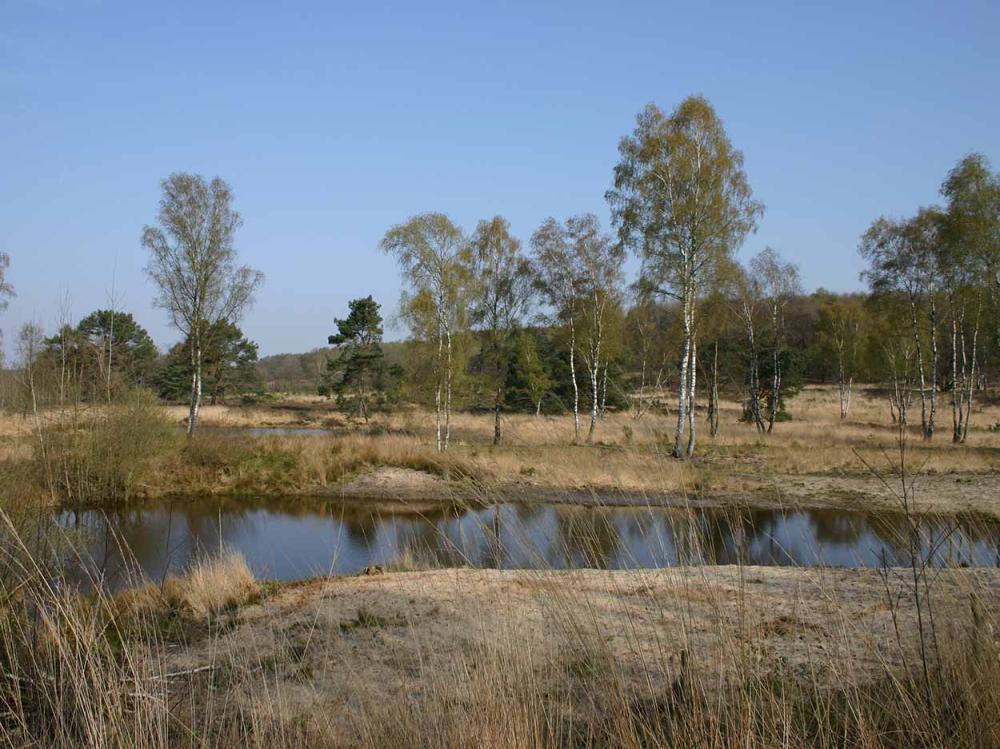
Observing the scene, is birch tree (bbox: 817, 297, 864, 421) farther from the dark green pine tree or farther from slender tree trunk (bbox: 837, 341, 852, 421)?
the dark green pine tree

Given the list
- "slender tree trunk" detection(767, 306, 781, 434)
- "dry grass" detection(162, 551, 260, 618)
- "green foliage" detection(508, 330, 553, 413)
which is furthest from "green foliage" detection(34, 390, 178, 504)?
"slender tree trunk" detection(767, 306, 781, 434)

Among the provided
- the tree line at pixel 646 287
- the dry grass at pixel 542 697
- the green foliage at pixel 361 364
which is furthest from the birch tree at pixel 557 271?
the dry grass at pixel 542 697

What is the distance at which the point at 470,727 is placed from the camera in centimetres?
267

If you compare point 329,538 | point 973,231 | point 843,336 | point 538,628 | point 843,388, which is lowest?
point 329,538

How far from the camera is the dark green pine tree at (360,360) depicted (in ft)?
137

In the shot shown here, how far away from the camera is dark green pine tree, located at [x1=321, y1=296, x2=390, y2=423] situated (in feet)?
137

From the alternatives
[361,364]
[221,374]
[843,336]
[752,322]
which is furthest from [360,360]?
[843,336]

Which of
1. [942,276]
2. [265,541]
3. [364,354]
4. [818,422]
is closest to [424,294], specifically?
[265,541]

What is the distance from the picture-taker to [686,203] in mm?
20703

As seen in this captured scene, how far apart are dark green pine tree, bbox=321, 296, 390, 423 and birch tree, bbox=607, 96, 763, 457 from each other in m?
23.5

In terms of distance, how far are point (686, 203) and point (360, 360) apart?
25175 mm

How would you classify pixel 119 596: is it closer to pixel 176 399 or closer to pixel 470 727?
pixel 470 727

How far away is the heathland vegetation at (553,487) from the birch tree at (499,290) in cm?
13

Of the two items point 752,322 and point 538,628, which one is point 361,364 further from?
point 538,628
